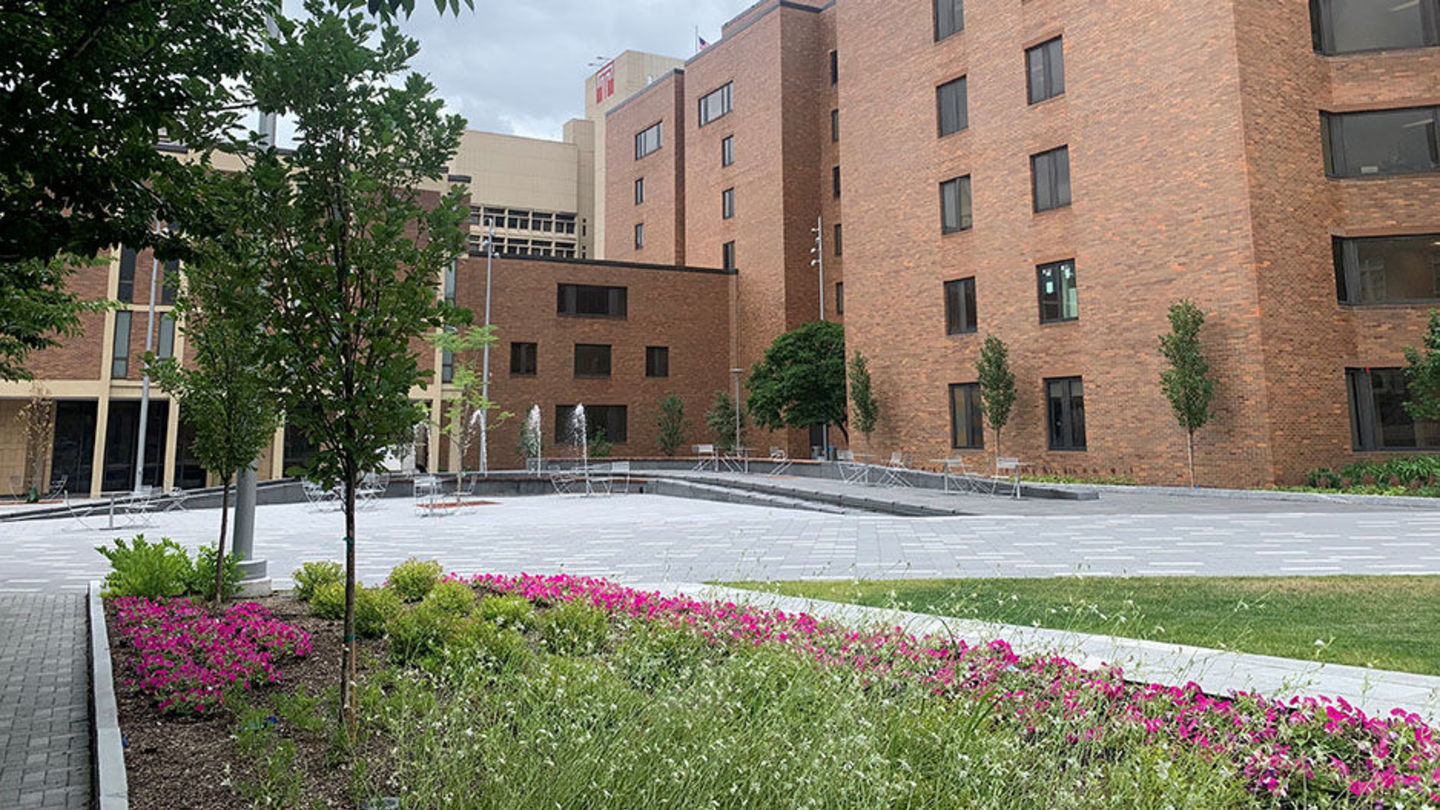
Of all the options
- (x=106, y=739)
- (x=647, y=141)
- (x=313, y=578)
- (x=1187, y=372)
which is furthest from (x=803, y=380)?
(x=106, y=739)

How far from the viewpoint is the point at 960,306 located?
2598cm

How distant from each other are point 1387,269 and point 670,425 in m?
27.2

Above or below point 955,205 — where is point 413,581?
below

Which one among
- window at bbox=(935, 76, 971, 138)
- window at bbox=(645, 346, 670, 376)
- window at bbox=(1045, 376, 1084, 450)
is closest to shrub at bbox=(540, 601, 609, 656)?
window at bbox=(1045, 376, 1084, 450)

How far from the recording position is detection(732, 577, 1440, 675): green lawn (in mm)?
5516

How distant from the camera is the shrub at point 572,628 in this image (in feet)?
18.8

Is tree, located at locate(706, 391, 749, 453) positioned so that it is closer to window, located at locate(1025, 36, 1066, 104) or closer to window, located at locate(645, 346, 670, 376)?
window, located at locate(645, 346, 670, 376)

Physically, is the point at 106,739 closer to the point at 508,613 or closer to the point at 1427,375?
the point at 508,613

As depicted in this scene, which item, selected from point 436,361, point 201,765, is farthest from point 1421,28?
point 436,361

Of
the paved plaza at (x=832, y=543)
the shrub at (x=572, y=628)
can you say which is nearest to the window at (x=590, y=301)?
the paved plaza at (x=832, y=543)

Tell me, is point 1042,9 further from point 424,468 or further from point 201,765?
point 424,468

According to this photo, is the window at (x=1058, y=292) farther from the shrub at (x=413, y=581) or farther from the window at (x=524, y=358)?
the window at (x=524, y=358)

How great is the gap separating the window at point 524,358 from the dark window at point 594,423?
223 centimetres

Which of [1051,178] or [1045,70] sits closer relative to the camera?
[1051,178]
